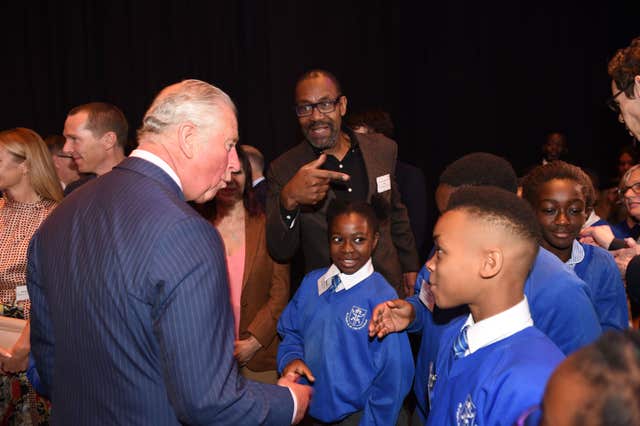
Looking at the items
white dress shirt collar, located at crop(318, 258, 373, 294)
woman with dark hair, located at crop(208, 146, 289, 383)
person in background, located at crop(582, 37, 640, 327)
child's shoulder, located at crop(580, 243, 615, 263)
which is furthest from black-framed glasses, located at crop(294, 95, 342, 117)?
person in background, located at crop(582, 37, 640, 327)

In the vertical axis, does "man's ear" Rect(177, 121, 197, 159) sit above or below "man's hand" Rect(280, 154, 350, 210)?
above

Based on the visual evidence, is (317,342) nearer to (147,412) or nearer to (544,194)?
(544,194)

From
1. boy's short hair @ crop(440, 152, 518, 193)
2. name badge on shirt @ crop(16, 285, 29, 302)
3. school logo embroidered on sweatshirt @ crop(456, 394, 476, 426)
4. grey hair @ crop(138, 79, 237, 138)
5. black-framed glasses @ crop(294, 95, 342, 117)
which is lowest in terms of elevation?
name badge on shirt @ crop(16, 285, 29, 302)

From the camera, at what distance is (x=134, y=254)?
148 cm

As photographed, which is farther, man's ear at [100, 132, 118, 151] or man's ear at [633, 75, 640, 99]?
man's ear at [100, 132, 118, 151]

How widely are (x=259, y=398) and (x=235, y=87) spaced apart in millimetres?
5018

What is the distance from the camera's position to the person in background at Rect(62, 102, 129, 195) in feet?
11.3

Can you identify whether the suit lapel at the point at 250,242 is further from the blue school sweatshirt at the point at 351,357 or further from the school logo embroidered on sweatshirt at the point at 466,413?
the school logo embroidered on sweatshirt at the point at 466,413

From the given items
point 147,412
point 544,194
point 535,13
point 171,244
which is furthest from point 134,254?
point 535,13

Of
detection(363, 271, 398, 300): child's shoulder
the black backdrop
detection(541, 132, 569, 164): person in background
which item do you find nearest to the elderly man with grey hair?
detection(363, 271, 398, 300): child's shoulder

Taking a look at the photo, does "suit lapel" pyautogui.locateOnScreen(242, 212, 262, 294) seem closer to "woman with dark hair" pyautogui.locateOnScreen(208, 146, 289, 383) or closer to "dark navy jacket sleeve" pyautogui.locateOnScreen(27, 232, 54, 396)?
"woman with dark hair" pyautogui.locateOnScreen(208, 146, 289, 383)

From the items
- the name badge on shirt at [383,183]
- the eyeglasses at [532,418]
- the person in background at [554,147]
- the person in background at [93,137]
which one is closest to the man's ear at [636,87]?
the eyeglasses at [532,418]

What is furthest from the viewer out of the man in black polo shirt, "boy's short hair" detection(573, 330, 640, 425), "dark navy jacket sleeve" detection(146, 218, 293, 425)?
the man in black polo shirt

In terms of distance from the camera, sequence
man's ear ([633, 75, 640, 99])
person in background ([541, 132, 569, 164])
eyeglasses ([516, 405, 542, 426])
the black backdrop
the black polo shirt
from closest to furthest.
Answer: eyeglasses ([516, 405, 542, 426]), man's ear ([633, 75, 640, 99]), the black polo shirt, the black backdrop, person in background ([541, 132, 569, 164])
